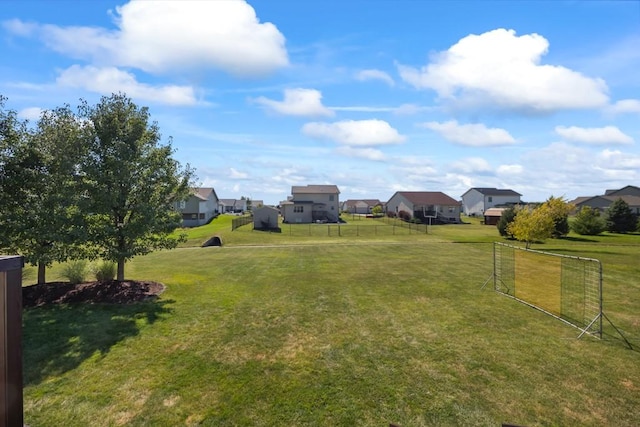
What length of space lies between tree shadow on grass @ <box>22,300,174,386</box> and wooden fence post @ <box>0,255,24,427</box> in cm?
259

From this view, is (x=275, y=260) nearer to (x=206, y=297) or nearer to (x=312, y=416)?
(x=206, y=297)

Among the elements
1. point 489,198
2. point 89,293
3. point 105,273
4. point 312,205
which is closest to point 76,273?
point 105,273

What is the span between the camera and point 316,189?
7738cm

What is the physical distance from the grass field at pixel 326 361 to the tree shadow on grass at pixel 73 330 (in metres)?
0.05

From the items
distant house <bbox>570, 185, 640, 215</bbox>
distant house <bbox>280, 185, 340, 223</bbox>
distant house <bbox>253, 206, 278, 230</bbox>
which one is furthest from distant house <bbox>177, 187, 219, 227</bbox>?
distant house <bbox>570, 185, 640, 215</bbox>

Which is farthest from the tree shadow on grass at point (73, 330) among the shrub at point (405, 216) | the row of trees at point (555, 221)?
the shrub at point (405, 216)

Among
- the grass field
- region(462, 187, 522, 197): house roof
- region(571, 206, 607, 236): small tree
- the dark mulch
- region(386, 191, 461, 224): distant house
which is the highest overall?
region(462, 187, 522, 197): house roof

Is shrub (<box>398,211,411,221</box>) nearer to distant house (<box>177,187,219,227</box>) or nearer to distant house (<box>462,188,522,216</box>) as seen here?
distant house (<box>462,188,522,216</box>)

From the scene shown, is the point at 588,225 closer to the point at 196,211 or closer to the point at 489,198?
the point at 489,198

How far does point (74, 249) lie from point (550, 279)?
21339 mm

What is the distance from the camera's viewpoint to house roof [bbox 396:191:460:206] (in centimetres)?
7650

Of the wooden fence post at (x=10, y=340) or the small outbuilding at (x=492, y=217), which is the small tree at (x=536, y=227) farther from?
the small outbuilding at (x=492, y=217)

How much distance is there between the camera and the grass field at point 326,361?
6.33m

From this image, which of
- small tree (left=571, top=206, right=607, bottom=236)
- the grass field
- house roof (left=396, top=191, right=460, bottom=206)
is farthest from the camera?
house roof (left=396, top=191, right=460, bottom=206)
